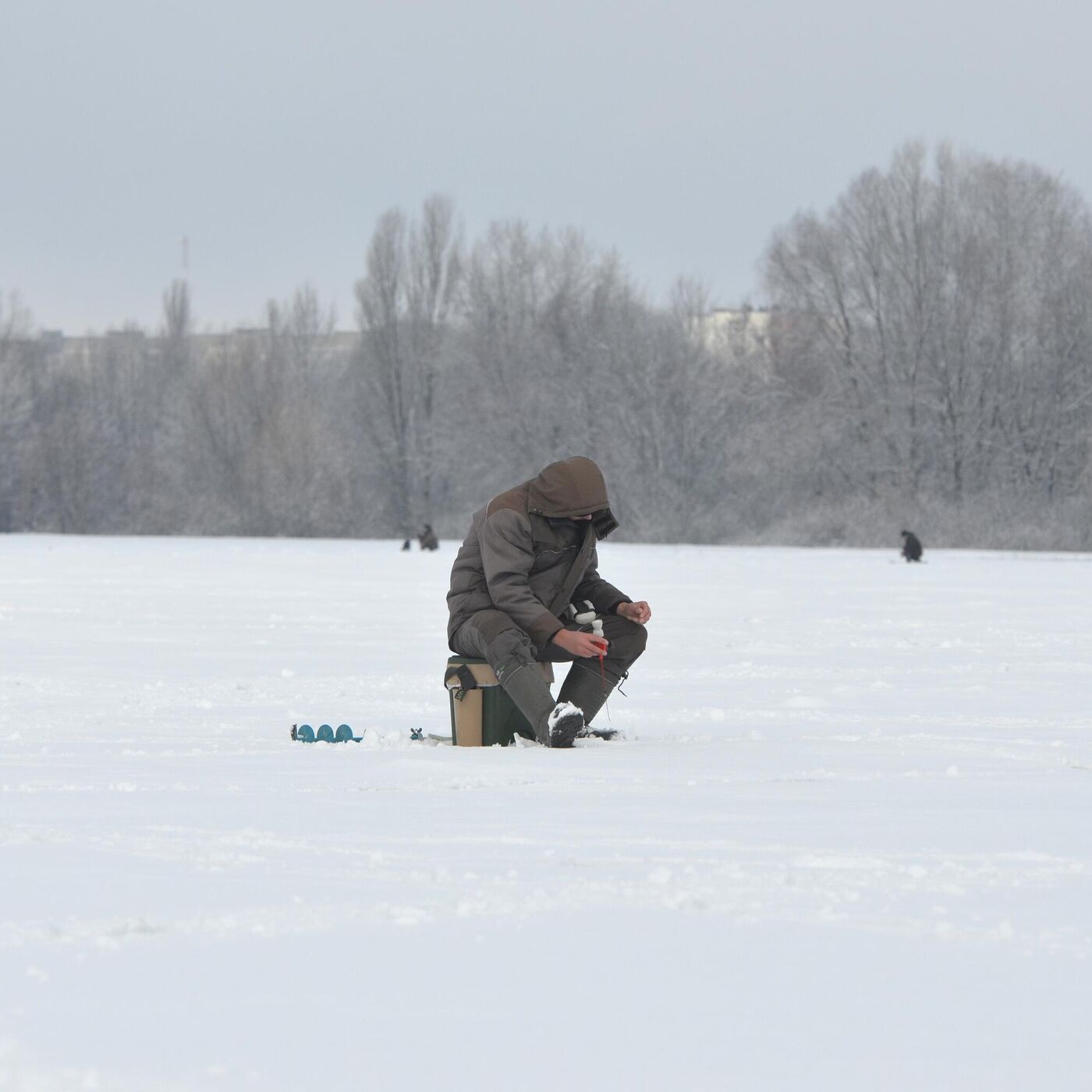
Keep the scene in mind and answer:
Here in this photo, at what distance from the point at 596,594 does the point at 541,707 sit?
0.59 metres

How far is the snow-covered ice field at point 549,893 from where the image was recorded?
9.07ft

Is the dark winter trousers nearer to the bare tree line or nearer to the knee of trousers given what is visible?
the knee of trousers

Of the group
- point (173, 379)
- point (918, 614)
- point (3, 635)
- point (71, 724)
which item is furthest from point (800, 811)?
point (173, 379)

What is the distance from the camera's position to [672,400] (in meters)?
55.1

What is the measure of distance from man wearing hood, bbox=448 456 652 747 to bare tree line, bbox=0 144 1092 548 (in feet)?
117

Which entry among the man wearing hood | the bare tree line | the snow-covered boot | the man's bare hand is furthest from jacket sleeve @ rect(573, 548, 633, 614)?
the bare tree line

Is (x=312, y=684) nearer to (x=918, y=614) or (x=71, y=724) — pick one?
(x=71, y=724)

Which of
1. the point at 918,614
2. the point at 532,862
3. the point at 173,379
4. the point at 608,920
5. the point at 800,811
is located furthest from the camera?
the point at 173,379

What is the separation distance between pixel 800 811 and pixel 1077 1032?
231 cm

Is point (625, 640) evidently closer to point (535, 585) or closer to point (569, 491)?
point (535, 585)

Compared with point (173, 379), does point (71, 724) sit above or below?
below

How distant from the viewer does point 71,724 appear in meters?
7.71

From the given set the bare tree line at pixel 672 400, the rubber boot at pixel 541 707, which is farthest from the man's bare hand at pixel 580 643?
the bare tree line at pixel 672 400

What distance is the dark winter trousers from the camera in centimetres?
647
